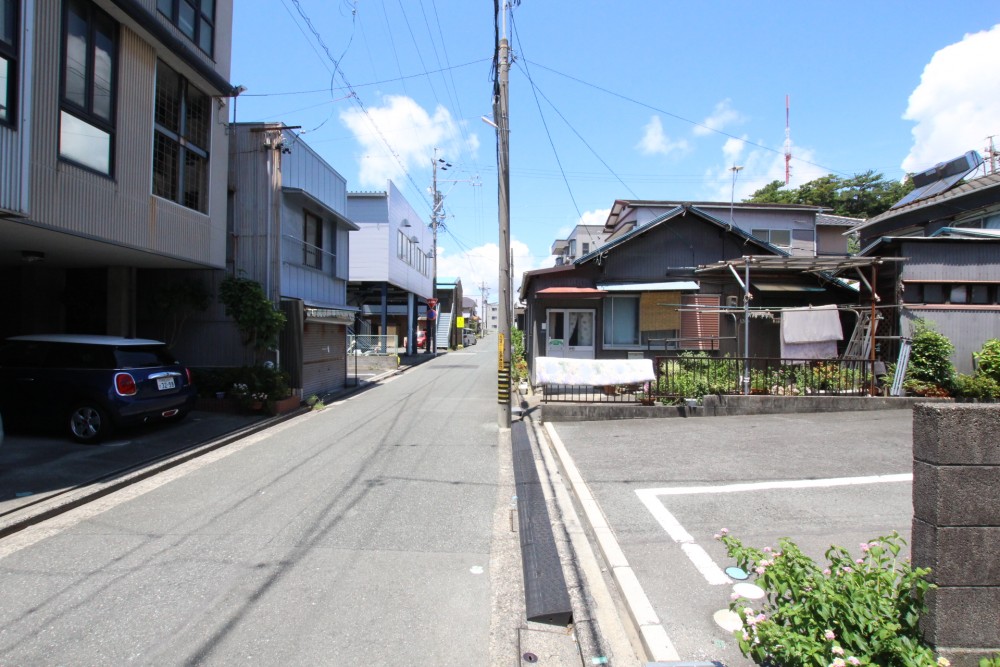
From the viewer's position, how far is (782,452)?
8078 millimetres

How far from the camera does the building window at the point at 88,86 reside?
25.8ft

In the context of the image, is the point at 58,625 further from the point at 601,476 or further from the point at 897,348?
the point at 897,348

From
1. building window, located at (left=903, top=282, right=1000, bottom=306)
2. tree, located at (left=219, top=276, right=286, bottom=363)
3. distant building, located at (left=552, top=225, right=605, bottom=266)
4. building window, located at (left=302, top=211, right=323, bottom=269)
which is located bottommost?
tree, located at (left=219, top=276, right=286, bottom=363)

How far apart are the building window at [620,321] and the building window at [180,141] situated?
10.8m

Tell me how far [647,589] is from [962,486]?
214cm

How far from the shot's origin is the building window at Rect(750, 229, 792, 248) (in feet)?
76.5

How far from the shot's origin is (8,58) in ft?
21.8

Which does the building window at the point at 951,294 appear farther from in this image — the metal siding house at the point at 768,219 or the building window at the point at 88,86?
the building window at the point at 88,86

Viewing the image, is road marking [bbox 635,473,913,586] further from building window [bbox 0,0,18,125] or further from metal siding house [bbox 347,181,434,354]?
metal siding house [bbox 347,181,434,354]

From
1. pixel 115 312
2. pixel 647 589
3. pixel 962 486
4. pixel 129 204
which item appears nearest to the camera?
pixel 962 486

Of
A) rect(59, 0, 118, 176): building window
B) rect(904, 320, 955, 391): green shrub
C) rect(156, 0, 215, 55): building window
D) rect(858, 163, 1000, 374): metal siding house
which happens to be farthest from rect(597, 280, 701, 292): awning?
rect(59, 0, 118, 176): building window

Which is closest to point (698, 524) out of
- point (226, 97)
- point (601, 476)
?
point (601, 476)

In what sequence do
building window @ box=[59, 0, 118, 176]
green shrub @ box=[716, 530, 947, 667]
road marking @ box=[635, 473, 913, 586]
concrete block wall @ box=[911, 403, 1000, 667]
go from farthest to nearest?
building window @ box=[59, 0, 118, 176], road marking @ box=[635, 473, 913, 586], concrete block wall @ box=[911, 403, 1000, 667], green shrub @ box=[716, 530, 947, 667]

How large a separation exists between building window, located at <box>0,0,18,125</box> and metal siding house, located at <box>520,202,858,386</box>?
1147cm
